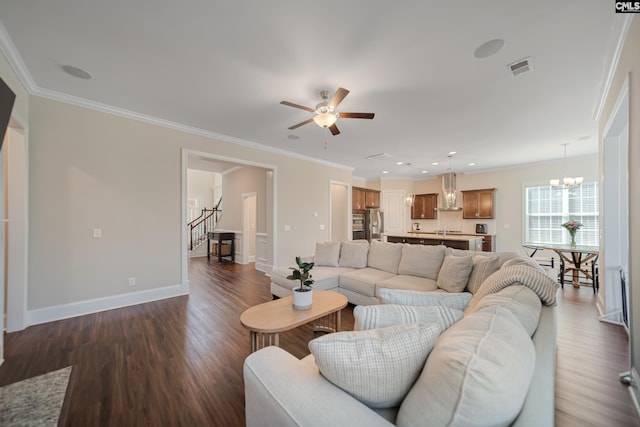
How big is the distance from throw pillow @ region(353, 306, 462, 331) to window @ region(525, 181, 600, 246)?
7.67m

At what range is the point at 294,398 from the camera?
0.90 metres

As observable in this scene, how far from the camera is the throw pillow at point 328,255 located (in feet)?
14.0

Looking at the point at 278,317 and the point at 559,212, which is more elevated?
the point at 559,212

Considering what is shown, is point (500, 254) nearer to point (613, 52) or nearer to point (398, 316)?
point (613, 52)

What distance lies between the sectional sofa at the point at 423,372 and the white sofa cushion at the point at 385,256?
2403mm

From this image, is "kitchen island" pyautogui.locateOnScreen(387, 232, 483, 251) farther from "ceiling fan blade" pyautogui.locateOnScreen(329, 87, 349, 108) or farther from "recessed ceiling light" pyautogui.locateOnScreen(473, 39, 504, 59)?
"ceiling fan blade" pyautogui.locateOnScreen(329, 87, 349, 108)

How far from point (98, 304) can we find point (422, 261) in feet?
14.9

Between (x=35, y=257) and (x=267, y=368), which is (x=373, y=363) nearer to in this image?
(x=267, y=368)

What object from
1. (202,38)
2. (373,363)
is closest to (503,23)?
(202,38)

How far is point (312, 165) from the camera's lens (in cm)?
638

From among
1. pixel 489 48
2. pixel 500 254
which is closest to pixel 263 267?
pixel 500 254

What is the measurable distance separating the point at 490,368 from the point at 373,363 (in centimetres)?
37

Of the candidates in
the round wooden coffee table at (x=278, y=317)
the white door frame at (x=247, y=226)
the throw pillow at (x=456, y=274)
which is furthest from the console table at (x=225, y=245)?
the throw pillow at (x=456, y=274)

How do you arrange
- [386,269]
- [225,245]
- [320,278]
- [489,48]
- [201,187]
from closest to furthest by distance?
1. [489,48]
2. [320,278]
3. [386,269]
4. [225,245]
5. [201,187]
